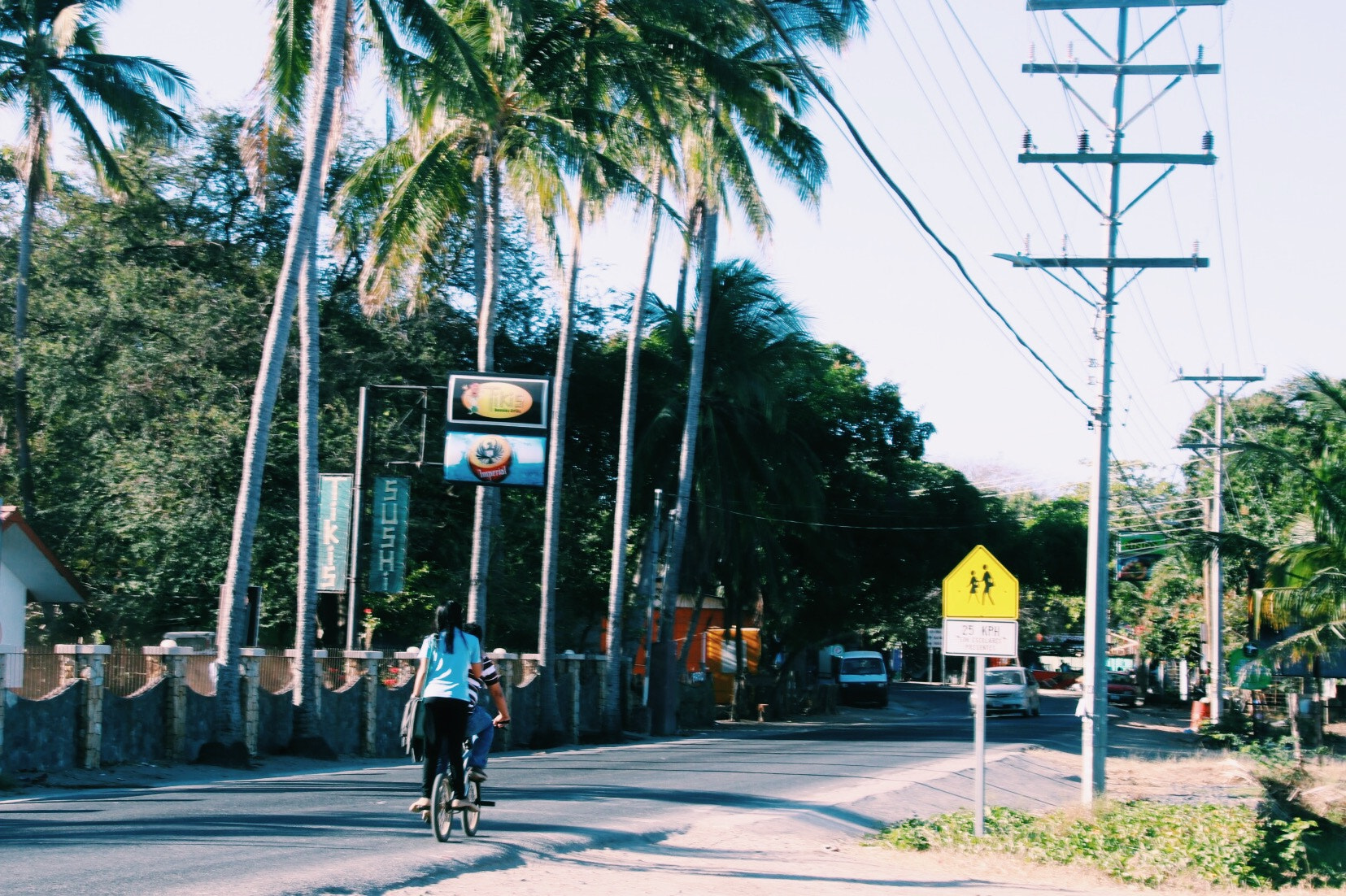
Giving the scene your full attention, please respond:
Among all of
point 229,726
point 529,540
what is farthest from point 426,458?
point 229,726

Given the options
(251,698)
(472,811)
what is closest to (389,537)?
(251,698)

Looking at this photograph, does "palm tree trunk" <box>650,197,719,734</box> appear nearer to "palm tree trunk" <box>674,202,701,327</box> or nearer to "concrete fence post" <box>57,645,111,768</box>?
"palm tree trunk" <box>674,202,701,327</box>

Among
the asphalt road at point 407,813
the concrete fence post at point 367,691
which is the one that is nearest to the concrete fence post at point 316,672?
the concrete fence post at point 367,691

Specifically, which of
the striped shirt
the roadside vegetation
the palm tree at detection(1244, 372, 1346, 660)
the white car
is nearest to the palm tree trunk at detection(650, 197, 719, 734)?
the palm tree at detection(1244, 372, 1346, 660)

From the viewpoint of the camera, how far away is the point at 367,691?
22.2 m

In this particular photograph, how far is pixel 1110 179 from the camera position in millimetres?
21953

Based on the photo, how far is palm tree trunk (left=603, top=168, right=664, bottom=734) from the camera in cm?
3077

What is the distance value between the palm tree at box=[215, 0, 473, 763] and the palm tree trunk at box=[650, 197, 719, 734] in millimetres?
12410

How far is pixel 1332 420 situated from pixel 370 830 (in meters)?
27.7

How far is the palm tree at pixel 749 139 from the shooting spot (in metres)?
31.2

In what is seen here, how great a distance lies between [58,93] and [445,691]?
77.5 ft

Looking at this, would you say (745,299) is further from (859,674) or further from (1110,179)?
(859,674)

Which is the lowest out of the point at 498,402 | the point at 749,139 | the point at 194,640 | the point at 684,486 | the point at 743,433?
the point at 194,640

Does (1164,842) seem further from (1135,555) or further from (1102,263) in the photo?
(1135,555)
